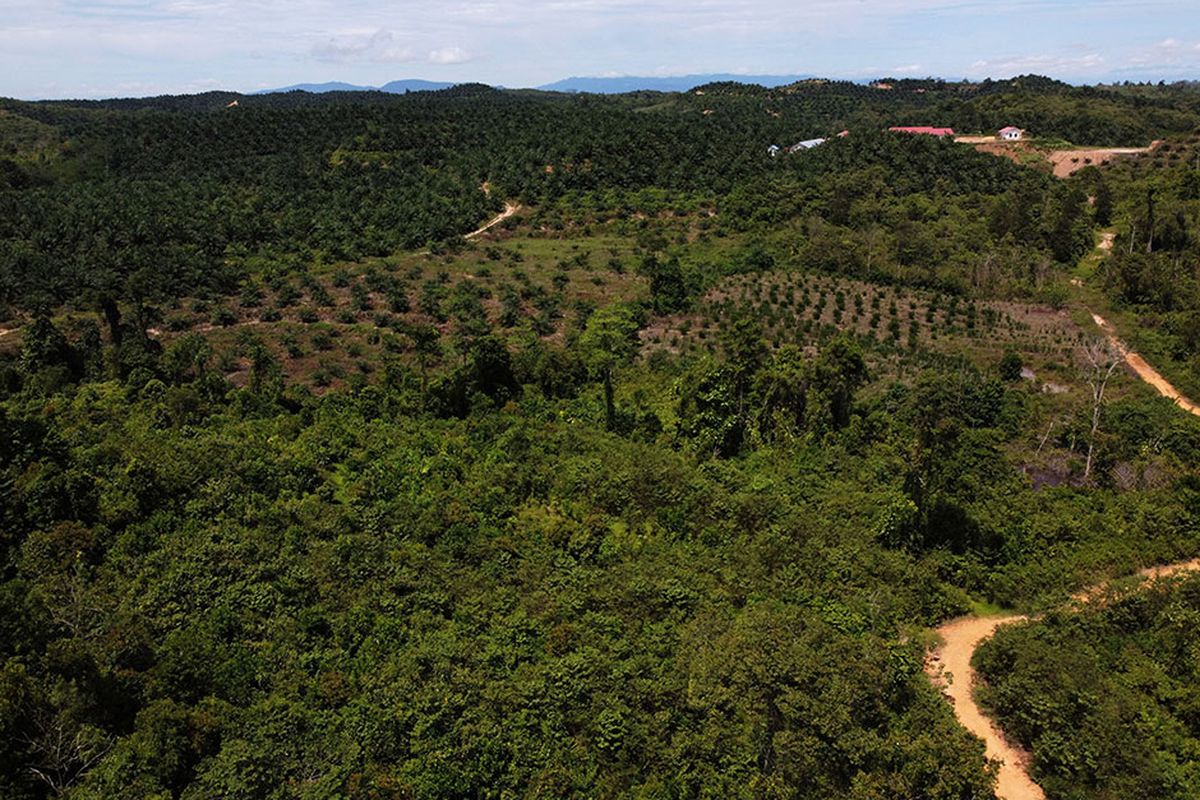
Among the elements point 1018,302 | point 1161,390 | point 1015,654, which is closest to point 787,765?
point 1015,654

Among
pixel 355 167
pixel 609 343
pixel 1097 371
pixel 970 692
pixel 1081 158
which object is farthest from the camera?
pixel 1081 158

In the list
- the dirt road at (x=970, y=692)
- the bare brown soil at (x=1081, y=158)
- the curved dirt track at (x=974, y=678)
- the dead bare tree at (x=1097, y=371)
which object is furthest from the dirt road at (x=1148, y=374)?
the bare brown soil at (x=1081, y=158)

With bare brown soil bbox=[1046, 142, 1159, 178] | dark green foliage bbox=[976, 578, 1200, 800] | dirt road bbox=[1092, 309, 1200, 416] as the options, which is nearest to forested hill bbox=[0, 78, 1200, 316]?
bare brown soil bbox=[1046, 142, 1159, 178]

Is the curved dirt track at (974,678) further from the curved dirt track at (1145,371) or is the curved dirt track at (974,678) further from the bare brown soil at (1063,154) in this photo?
the bare brown soil at (1063,154)

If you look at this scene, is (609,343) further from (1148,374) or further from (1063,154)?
(1063,154)

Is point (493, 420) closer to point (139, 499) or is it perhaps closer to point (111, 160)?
point (139, 499)

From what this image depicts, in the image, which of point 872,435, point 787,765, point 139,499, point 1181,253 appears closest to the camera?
point 787,765

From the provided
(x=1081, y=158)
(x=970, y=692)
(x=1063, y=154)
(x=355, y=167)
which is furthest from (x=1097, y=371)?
(x=355, y=167)
